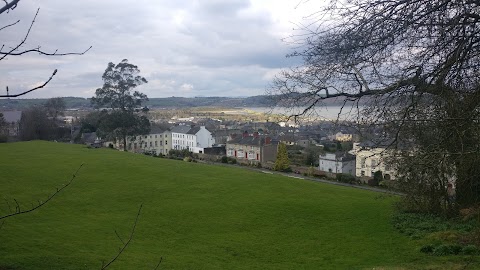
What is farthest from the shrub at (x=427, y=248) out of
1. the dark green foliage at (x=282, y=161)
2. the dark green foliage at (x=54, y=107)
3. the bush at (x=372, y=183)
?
the dark green foliage at (x=54, y=107)

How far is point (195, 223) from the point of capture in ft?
45.9

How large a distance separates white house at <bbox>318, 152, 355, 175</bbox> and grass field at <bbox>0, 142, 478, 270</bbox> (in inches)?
500

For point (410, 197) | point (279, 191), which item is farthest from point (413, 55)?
point (279, 191)

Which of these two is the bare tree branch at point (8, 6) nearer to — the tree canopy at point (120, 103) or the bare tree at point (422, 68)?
the bare tree at point (422, 68)

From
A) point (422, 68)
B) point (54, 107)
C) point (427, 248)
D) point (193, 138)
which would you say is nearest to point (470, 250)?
point (427, 248)

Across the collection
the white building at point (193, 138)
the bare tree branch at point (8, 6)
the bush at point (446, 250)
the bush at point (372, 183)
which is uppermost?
the bare tree branch at point (8, 6)

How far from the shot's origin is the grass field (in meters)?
9.31

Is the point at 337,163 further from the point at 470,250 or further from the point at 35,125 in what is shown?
the point at 35,125

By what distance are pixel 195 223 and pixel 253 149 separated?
107ft

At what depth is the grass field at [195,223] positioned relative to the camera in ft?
30.6

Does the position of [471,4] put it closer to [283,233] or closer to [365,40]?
[365,40]

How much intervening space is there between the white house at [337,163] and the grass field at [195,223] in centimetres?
1271

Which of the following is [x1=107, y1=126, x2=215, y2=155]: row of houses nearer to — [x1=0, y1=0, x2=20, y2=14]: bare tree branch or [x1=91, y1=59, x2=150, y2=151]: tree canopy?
[x1=91, y1=59, x2=150, y2=151]: tree canopy

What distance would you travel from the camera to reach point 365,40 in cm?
381
